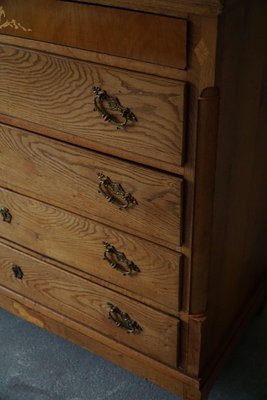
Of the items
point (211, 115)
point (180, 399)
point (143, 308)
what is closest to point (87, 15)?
point (211, 115)

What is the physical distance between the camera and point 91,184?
1.19 m

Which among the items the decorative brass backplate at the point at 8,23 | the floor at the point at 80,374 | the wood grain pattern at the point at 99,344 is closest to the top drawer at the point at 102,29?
the decorative brass backplate at the point at 8,23

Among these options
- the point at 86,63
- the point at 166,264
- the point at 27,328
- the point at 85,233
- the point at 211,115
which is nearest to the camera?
the point at 211,115

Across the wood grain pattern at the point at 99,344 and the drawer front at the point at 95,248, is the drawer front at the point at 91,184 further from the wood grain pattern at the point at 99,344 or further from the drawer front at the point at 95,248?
the wood grain pattern at the point at 99,344

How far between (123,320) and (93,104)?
522mm

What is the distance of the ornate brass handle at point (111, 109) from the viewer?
104cm

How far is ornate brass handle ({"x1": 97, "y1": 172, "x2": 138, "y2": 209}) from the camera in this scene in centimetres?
114

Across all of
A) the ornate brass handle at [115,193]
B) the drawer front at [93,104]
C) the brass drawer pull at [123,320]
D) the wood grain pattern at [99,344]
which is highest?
the drawer front at [93,104]

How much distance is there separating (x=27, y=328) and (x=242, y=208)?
777mm

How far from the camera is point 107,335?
139 cm

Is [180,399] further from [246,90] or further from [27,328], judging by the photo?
[246,90]

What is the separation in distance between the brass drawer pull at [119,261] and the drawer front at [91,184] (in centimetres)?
7

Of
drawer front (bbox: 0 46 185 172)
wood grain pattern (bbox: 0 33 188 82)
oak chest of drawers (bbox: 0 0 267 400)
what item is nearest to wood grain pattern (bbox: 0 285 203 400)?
oak chest of drawers (bbox: 0 0 267 400)

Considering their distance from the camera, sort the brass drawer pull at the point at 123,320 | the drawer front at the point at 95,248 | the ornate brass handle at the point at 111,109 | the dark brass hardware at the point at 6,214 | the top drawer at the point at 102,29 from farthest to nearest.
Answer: the dark brass hardware at the point at 6,214 → the brass drawer pull at the point at 123,320 → the drawer front at the point at 95,248 → the ornate brass handle at the point at 111,109 → the top drawer at the point at 102,29
